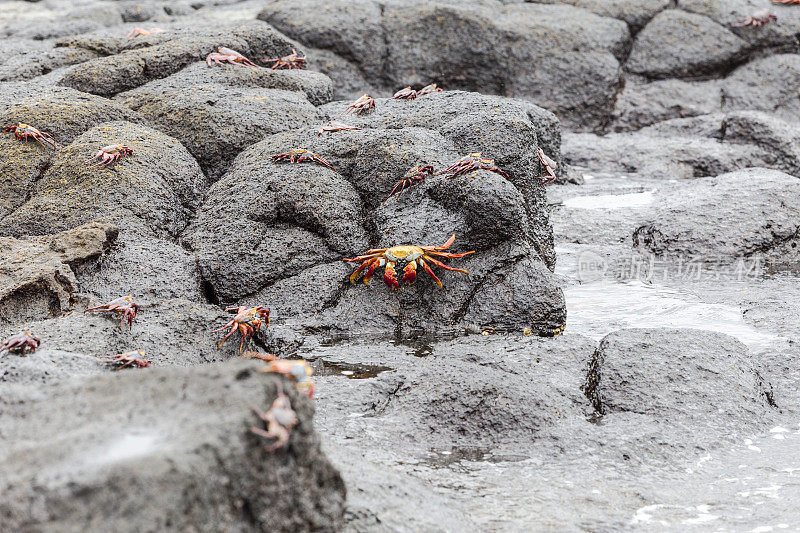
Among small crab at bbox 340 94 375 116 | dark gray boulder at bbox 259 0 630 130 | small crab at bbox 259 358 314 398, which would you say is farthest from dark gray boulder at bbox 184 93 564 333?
dark gray boulder at bbox 259 0 630 130

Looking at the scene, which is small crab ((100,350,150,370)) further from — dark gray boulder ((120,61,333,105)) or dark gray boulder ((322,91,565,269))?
dark gray boulder ((120,61,333,105))

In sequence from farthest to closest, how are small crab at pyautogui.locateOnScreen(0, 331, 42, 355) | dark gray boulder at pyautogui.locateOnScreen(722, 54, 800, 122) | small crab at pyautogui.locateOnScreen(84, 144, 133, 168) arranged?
dark gray boulder at pyautogui.locateOnScreen(722, 54, 800, 122) → small crab at pyautogui.locateOnScreen(84, 144, 133, 168) → small crab at pyautogui.locateOnScreen(0, 331, 42, 355)

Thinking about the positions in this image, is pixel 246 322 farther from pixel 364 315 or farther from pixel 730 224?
pixel 730 224

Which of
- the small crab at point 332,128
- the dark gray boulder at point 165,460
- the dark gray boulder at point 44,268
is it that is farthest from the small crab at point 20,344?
the small crab at point 332,128

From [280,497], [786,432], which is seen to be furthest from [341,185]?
[280,497]

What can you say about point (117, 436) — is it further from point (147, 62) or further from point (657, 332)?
point (147, 62)
